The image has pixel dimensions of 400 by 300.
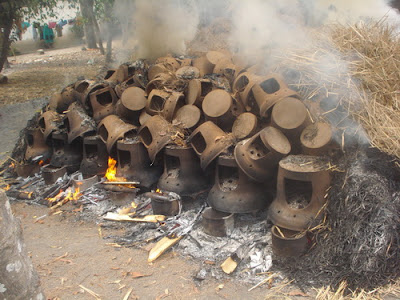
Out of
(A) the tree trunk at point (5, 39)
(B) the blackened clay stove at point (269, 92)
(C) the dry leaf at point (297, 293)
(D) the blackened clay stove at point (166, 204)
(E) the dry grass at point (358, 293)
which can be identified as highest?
(A) the tree trunk at point (5, 39)

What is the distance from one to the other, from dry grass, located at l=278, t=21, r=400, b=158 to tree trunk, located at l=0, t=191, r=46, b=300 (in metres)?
3.35

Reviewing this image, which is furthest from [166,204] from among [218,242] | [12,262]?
[12,262]

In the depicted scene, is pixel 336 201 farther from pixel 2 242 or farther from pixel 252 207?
pixel 2 242

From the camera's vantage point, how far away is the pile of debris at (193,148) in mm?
4168

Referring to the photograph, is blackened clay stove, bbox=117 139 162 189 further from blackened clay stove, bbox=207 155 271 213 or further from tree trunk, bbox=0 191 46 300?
tree trunk, bbox=0 191 46 300

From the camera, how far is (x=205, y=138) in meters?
4.96

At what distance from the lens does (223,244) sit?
4395mm

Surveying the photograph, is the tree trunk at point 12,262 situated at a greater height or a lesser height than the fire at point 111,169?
greater

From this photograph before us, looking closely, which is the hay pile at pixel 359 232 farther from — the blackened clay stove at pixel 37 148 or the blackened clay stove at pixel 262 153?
the blackened clay stove at pixel 37 148

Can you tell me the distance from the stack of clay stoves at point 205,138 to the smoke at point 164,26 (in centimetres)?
152

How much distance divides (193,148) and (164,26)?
538 cm

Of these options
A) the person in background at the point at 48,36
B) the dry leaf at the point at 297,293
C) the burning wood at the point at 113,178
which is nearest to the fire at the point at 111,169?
the burning wood at the point at 113,178

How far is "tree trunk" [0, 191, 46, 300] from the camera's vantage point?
2.08 m

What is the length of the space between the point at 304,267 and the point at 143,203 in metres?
2.60
